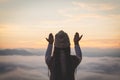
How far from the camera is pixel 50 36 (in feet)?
8.93

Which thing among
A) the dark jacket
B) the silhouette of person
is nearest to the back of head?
the silhouette of person

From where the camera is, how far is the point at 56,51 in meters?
2.65

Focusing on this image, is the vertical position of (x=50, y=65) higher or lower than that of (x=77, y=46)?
lower

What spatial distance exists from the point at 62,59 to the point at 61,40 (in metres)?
A: 0.28

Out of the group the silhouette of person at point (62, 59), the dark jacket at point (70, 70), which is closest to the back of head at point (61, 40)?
the silhouette of person at point (62, 59)

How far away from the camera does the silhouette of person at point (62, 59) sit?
2.60 m

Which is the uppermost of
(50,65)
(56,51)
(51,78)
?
(56,51)

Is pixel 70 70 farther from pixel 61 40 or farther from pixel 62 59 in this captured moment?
pixel 61 40

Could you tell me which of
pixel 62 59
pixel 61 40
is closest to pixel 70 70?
pixel 62 59

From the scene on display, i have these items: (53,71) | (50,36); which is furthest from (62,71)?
(50,36)

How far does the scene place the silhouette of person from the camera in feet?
8.54

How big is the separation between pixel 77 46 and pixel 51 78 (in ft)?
1.97

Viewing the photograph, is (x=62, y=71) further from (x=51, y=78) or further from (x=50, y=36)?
(x=50, y=36)

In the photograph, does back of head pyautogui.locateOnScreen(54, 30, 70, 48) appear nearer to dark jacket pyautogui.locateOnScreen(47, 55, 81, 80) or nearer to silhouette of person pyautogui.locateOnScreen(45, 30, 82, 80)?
silhouette of person pyautogui.locateOnScreen(45, 30, 82, 80)
